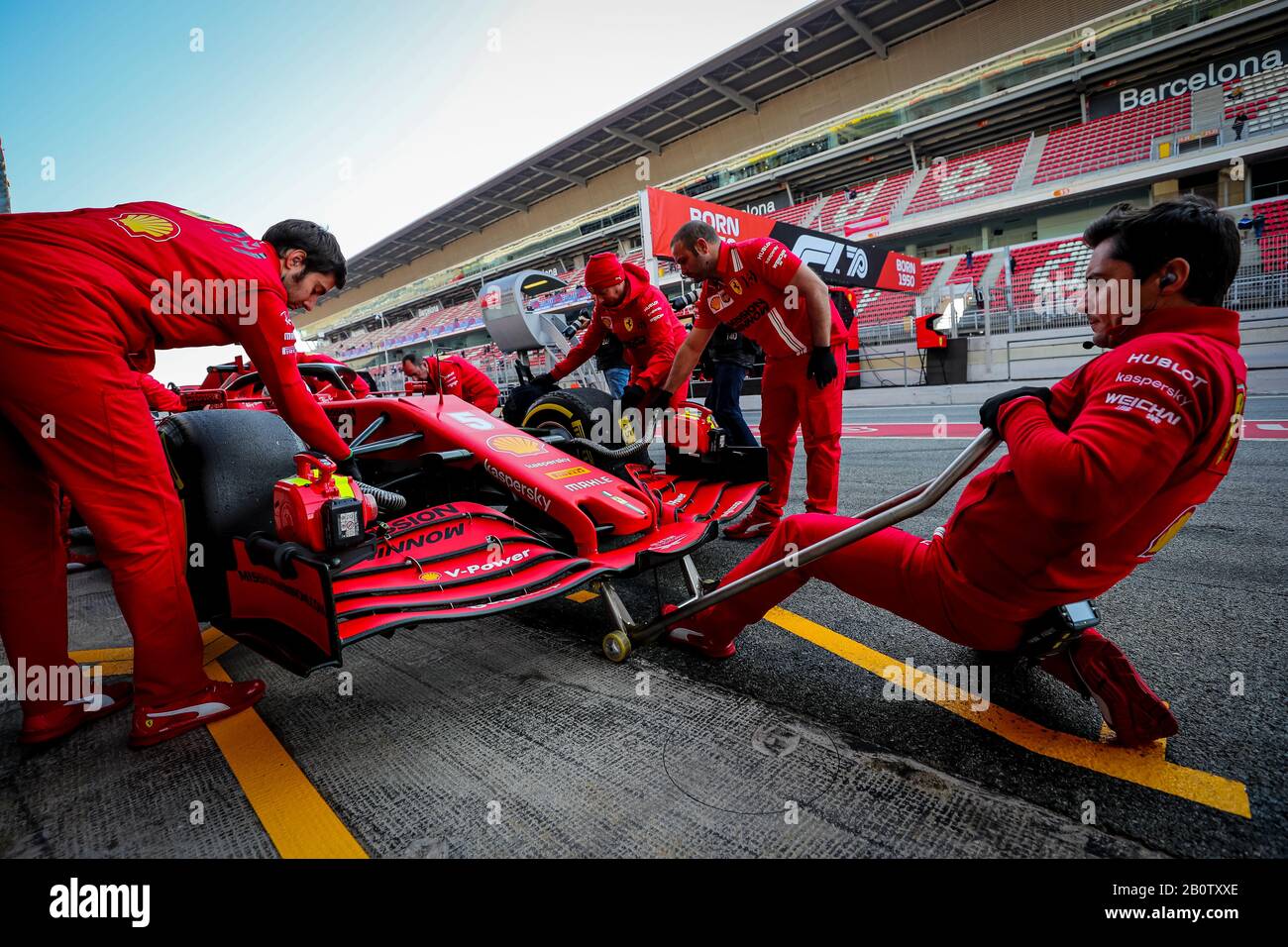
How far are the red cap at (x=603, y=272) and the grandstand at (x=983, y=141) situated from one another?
7.89 meters

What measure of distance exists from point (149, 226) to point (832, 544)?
7.18ft

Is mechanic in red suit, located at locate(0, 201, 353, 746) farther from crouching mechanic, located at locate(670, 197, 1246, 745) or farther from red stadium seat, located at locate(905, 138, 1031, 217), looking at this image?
red stadium seat, located at locate(905, 138, 1031, 217)

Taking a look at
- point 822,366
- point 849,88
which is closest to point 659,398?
point 822,366

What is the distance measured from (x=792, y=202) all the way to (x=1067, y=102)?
9.05 meters

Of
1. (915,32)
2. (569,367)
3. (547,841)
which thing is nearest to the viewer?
(547,841)

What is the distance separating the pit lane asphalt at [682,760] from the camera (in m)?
1.28

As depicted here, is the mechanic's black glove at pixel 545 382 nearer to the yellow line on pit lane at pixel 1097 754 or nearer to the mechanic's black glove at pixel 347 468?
the mechanic's black glove at pixel 347 468

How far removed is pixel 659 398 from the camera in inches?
133

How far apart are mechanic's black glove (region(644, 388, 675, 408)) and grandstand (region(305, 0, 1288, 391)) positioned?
9.05 m

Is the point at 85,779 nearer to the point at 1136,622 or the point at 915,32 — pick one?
the point at 1136,622

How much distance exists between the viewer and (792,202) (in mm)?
24547
